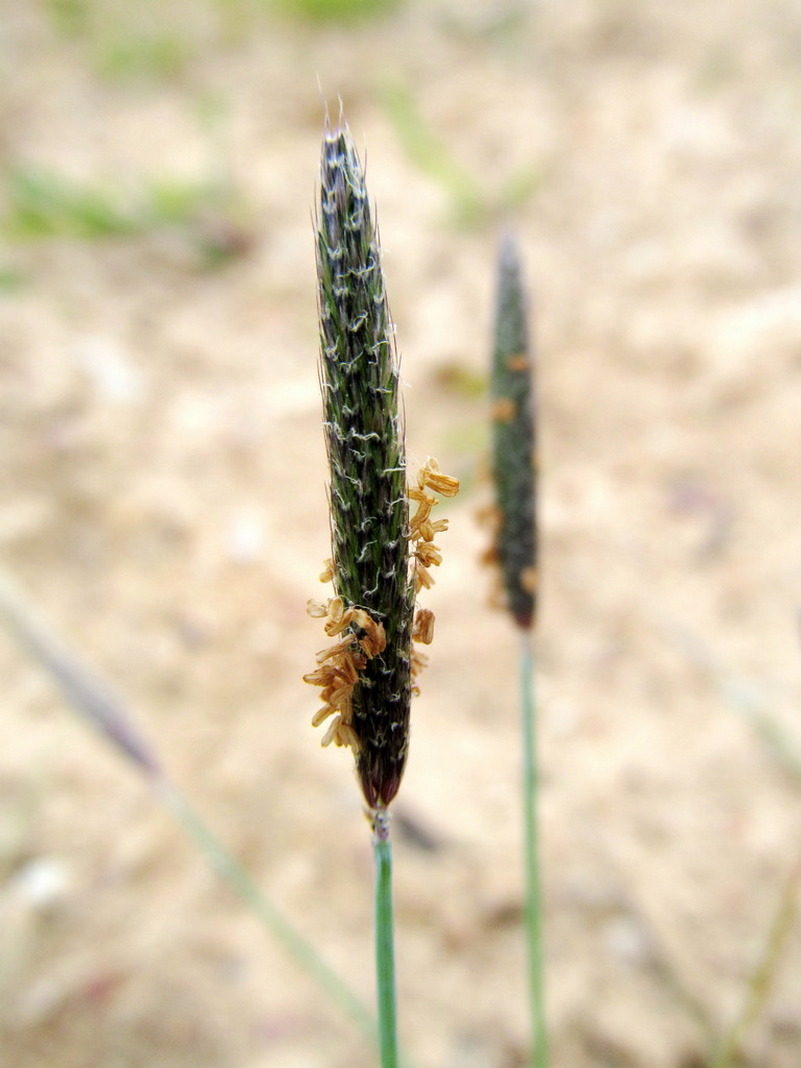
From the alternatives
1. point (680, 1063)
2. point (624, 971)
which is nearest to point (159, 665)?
point (624, 971)

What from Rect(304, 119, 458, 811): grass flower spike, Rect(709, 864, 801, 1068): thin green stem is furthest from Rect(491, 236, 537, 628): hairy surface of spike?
Rect(709, 864, 801, 1068): thin green stem

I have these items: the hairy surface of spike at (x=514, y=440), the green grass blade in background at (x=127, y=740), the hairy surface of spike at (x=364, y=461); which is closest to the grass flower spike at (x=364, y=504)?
the hairy surface of spike at (x=364, y=461)

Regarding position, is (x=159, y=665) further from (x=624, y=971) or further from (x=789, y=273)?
(x=789, y=273)

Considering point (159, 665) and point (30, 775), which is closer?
point (30, 775)

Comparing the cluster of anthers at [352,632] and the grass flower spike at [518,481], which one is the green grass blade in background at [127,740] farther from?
the cluster of anthers at [352,632]

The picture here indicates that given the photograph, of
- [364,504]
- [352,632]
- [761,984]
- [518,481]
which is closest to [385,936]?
[352,632]

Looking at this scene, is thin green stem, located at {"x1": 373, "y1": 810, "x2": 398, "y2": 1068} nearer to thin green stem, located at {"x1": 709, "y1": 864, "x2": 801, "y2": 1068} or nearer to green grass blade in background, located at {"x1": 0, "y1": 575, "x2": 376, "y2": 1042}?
green grass blade in background, located at {"x1": 0, "y1": 575, "x2": 376, "y2": 1042}

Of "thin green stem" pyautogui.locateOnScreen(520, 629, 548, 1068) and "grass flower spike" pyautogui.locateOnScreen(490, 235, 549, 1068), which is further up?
"grass flower spike" pyautogui.locateOnScreen(490, 235, 549, 1068)
